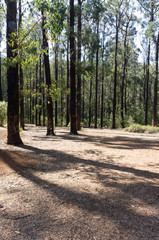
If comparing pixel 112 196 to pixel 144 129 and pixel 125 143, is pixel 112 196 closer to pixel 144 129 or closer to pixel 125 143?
pixel 125 143

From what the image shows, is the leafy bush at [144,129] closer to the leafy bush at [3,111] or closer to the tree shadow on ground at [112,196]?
the leafy bush at [3,111]

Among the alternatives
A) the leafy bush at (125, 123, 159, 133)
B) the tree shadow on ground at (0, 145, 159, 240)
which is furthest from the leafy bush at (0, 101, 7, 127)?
the leafy bush at (125, 123, 159, 133)

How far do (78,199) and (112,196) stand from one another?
63cm

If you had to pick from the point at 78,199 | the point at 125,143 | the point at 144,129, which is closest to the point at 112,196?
the point at 78,199

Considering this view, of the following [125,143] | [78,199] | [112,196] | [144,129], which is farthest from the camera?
[144,129]

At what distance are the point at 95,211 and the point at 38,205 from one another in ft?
3.00

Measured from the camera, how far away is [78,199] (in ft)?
10.6

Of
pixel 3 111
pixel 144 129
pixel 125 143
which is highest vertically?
pixel 3 111

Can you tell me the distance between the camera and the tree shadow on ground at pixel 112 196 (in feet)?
8.29

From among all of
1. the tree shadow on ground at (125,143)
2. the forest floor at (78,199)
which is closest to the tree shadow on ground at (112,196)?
the forest floor at (78,199)

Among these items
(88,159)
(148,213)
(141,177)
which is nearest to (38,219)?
(148,213)

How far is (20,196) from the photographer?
10.9ft

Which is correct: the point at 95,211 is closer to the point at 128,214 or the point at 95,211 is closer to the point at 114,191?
the point at 128,214

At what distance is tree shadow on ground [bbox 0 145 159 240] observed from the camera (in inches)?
99.5
